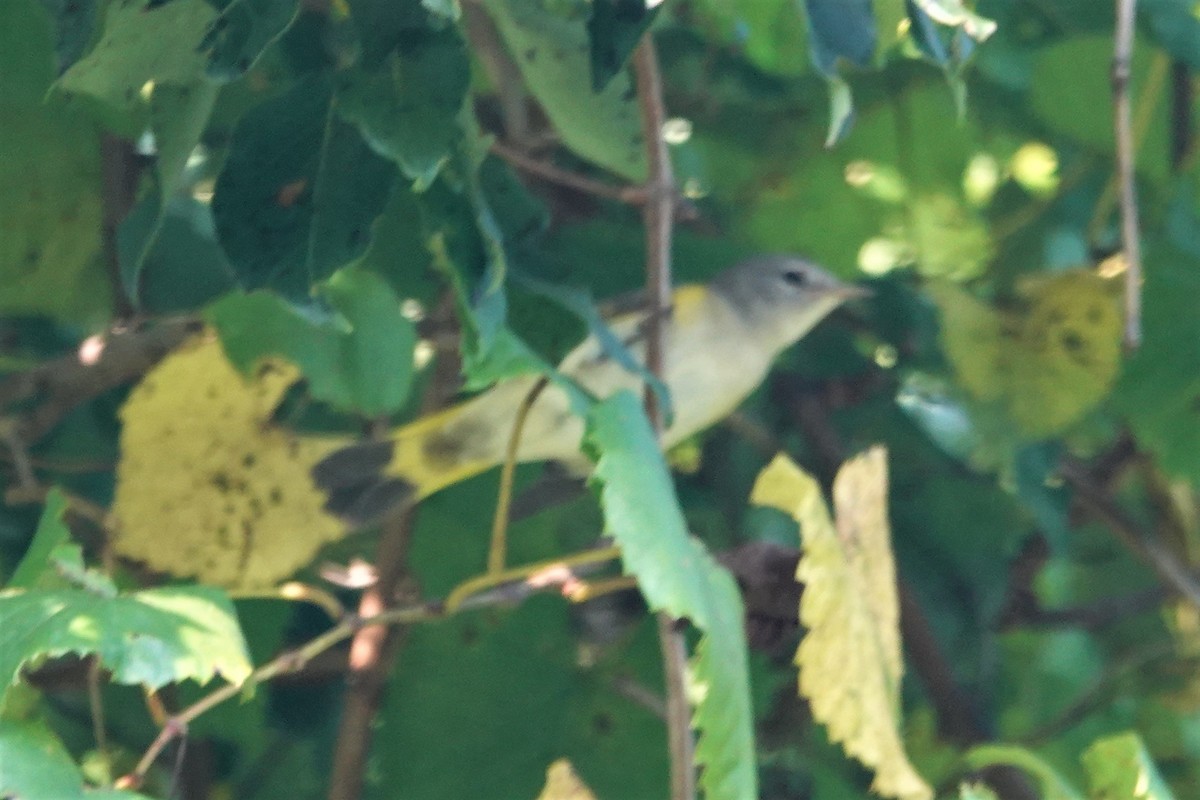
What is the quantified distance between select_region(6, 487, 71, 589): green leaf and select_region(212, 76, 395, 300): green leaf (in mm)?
187

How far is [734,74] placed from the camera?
168 cm

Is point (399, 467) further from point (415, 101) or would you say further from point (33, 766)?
point (33, 766)

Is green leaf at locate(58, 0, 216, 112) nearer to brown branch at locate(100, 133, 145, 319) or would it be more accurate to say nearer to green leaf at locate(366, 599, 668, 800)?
brown branch at locate(100, 133, 145, 319)

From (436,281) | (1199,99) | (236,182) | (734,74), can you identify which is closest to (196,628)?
(236,182)

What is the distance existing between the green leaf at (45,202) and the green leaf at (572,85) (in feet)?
1.54

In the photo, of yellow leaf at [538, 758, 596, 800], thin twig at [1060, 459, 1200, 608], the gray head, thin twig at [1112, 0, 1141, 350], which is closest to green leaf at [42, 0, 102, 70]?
yellow leaf at [538, 758, 596, 800]

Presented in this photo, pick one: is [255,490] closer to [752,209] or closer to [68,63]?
[68,63]

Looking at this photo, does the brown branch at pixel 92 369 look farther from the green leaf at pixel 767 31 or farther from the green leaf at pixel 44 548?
the green leaf at pixel 767 31

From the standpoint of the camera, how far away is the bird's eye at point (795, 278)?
5.65 feet

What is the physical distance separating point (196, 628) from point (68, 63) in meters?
0.32

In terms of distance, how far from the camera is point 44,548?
94cm

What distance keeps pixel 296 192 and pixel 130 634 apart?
0.30 meters

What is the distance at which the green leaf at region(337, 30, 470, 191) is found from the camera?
2.92ft

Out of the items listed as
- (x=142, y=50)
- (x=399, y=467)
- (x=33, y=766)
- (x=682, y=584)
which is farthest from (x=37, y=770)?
(x=399, y=467)
